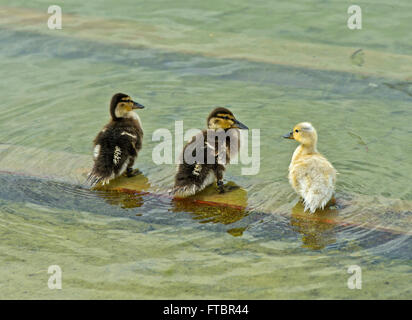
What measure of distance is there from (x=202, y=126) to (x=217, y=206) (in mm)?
1501

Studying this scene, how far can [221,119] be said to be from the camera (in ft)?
16.7

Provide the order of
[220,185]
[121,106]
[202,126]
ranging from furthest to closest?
1. [202,126]
2. [121,106]
3. [220,185]

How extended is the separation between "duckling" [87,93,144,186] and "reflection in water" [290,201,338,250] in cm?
125

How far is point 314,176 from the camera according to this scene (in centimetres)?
451

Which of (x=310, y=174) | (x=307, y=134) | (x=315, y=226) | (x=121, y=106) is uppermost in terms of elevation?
(x=121, y=106)

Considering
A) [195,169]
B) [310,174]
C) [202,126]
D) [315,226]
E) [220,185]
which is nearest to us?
[315,226]

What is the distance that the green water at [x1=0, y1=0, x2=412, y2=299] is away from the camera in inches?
Answer: 152

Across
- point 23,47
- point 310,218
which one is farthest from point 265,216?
point 23,47

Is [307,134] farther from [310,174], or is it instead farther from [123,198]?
[123,198]

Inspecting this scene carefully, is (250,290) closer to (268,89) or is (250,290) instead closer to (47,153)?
(47,153)

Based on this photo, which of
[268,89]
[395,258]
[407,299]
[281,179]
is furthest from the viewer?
[268,89]

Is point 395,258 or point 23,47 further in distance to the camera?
point 23,47

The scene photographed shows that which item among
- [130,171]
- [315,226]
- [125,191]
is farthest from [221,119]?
[315,226]
